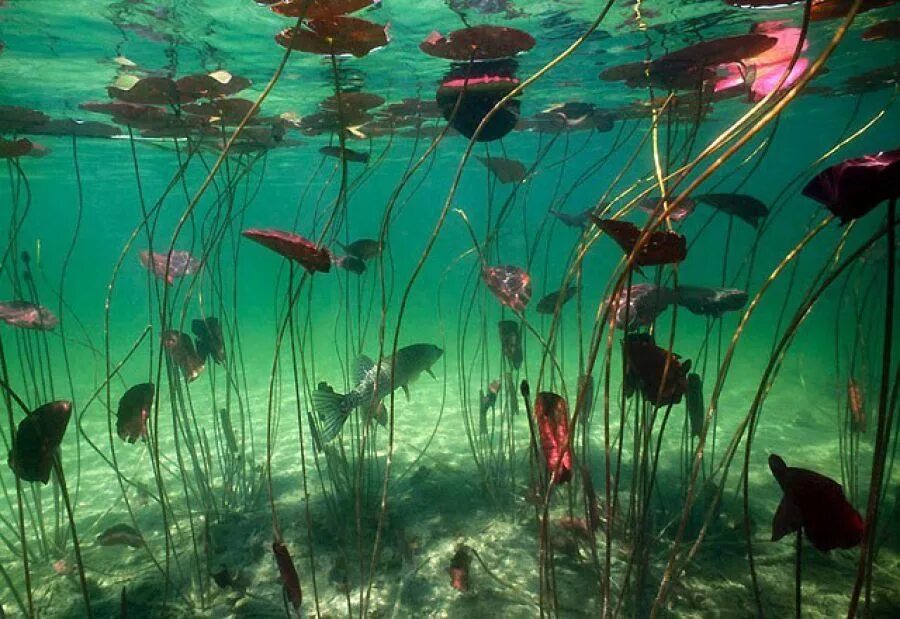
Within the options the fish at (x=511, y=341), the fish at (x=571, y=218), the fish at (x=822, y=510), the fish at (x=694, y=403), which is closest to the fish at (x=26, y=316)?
the fish at (x=511, y=341)

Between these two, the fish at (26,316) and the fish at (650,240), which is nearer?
the fish at (650,240)

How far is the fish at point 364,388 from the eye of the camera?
555cm

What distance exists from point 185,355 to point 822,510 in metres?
6.27

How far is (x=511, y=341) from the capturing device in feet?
21.3

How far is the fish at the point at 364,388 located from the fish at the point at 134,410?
1657mm

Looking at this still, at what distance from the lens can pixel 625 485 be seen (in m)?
7.04

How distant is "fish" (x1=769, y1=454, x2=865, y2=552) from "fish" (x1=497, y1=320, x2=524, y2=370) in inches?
167

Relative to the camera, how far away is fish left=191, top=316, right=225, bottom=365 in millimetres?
6160

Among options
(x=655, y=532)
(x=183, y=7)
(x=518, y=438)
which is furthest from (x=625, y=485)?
(x=183, y=7)

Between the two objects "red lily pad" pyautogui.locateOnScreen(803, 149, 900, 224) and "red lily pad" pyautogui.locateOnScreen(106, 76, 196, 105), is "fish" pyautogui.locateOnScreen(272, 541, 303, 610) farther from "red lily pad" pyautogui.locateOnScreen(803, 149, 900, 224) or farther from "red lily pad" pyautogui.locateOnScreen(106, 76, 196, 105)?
"red lily pad" pyautogui.locateOnScreen(106, 76, 196, 105)

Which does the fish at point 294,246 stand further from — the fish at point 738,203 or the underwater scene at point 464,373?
the fish at point 738,203

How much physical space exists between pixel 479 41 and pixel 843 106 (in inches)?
1044

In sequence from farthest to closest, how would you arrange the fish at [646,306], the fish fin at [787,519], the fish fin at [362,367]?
1. the fish fin at [362,367]
2. the fish at [646,306]
3. the fish fin at [787,519]

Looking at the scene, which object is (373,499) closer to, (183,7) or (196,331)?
(196,331)
